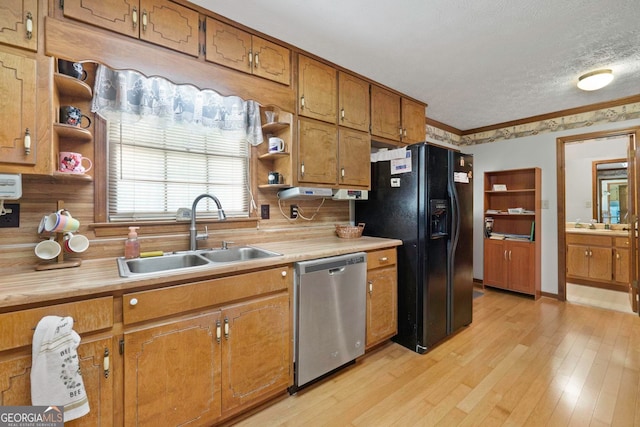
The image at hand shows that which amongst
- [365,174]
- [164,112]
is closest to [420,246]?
[365,174]

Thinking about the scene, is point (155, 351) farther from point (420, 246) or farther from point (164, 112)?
point (420, 246)

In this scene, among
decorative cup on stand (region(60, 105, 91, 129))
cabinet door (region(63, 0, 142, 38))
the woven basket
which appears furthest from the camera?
the woven basket

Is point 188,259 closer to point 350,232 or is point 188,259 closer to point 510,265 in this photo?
point 350,232

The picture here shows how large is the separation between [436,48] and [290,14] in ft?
3.89

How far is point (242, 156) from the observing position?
233 centimetres

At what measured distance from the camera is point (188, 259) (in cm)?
188

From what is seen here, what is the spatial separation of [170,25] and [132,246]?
134 centimetres

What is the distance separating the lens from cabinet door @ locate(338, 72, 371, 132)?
2510 mm

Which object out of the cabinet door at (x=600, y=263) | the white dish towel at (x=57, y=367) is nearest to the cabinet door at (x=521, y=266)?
the cabinet door at (x=600, y=263)

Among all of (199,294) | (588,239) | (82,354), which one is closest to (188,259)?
(199,294)

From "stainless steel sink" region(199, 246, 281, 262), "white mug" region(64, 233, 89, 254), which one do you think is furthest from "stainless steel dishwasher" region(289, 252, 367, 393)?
"white mug" region(64, 233, 89, 254)

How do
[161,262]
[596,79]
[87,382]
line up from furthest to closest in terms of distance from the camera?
[596,79] < [161,262] < [87,382]

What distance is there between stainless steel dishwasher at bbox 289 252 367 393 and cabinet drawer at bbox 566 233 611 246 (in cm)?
409

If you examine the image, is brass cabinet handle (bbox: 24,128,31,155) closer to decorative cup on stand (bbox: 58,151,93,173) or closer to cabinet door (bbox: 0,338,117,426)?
decorative cup on stand (bbox: 58,151,93,173)
